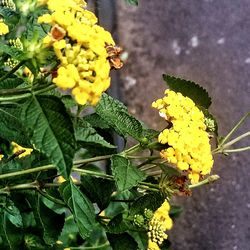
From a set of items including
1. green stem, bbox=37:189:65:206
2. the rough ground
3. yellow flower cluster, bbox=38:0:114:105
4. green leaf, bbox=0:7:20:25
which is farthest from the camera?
the rough ground

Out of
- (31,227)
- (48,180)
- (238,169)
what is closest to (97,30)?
(48,180)

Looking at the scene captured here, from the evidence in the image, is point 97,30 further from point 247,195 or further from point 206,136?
point 247,195

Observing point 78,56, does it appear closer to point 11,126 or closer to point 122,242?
point 11,126

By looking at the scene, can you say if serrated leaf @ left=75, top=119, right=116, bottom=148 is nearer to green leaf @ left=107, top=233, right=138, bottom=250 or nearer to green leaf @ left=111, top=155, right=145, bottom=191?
green leaf @ left=111, top=155, right=145, bottom=191

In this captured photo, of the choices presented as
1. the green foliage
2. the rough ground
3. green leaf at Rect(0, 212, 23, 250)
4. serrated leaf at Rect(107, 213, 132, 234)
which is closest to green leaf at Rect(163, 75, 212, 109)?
the green foliage

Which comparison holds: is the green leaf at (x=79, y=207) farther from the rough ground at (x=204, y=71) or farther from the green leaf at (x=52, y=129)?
the rough ground at (x=204, y=71)

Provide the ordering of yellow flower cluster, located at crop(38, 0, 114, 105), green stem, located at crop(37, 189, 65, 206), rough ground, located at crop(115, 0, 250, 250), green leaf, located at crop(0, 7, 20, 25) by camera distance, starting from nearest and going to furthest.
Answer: yellow flower cluster, located at crop(38, 0, 114, 105) → green leaf, located at crop(0, 7, 20, 25) → green stem, located at crop(37, 189, 65, 206) → rough ground, located at crop(115, 0, 250, 250)
